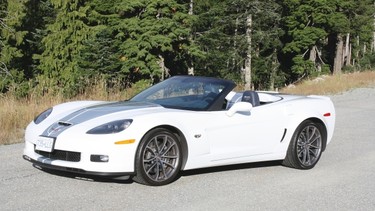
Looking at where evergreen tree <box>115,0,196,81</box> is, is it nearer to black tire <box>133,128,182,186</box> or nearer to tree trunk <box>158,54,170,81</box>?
tree trunk <box>158,54,170,81</box>

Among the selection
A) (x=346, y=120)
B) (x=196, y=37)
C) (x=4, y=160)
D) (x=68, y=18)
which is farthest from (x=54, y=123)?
(x=196, y=37)

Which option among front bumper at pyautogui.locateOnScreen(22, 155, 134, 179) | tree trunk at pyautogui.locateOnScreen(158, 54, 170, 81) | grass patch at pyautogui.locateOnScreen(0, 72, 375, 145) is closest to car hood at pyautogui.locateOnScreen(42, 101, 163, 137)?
front bumper at pyautogui.locateOnScreen(22, 155, 134, 179)

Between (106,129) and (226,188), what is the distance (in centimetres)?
153

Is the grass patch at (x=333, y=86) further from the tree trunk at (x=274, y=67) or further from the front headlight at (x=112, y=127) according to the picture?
the tree trunk at (x=274, y=67)

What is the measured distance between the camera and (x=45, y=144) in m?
5.81

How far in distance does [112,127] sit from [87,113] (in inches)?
25.3

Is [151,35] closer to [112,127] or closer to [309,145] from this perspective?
[309,145]

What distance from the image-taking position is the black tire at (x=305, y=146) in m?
7.15

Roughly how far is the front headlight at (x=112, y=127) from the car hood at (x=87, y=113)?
31 centimetres

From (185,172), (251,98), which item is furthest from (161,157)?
(251,98)

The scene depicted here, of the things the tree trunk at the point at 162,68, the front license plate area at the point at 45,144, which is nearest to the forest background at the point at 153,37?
the tree trunk at the point at 162,68

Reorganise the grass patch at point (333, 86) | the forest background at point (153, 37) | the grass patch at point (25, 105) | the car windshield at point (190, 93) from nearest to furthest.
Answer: the car windshield at point (190, 93) → the grass patch at point (25, 105) → the grass patch at point (333, 86) → the forest background at point (153, 37)

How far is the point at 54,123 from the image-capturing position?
613 cm

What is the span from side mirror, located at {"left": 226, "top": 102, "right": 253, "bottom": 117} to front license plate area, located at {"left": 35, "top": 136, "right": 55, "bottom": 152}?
84.2 inches
